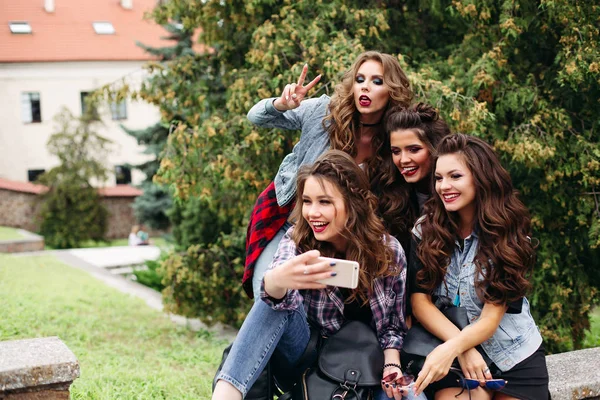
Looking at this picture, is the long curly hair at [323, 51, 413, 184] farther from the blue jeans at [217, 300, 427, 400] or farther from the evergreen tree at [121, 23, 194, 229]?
the evergreen tree at [121, 23, 194, 229]

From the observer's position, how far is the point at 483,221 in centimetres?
296

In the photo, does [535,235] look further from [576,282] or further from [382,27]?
[382,27]

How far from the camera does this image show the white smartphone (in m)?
2.49

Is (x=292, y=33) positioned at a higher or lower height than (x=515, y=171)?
higher

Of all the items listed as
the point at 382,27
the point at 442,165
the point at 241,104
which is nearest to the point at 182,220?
the point at 241,104

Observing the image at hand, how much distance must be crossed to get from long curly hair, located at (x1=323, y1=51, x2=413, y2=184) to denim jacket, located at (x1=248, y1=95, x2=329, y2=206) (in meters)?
0.08

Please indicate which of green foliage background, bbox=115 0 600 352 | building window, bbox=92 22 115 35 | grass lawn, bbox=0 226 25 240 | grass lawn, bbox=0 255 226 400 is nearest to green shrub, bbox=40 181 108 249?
grass lawn, bbox=0 226 25 240

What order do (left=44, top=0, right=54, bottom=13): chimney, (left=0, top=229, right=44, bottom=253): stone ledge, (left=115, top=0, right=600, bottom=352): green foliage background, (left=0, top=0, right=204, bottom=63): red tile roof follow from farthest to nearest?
1. (left=44, top=0, right=54, bottom=13): chimney
2. (left=0, top=0, right=204, bottom=63): red tile roof
3. (left=0, top=229, right=44, bottom=253): stone ledge
4. (left=115, top=0, right=600, bottom=352): green foliage background

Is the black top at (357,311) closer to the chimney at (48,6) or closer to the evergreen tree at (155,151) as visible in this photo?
the evergreen tree at (155,151)

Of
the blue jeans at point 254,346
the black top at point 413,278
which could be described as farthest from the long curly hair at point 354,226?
the blue jeans at point 254,346

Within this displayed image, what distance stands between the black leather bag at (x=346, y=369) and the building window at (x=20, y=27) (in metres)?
29.3

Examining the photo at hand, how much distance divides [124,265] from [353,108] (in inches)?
500

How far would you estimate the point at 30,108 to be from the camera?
28.1m

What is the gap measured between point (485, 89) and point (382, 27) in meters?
1.07
